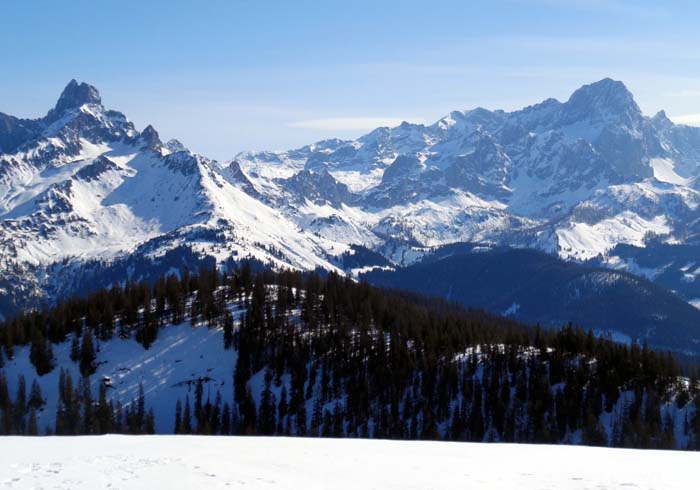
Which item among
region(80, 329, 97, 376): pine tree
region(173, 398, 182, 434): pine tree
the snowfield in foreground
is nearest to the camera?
the snowfield in foreground

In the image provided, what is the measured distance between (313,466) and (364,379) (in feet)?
356

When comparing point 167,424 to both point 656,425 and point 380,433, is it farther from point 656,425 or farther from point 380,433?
point 656,425

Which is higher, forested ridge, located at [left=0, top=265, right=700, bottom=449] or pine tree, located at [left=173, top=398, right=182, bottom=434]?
forested ridge, located at [left=0, top=265, right=700, bottom=449]

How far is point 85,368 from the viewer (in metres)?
153

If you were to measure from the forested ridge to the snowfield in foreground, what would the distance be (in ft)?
259

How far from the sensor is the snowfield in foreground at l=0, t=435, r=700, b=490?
37.0m

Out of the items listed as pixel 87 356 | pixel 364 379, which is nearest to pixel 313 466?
pixel 364 379

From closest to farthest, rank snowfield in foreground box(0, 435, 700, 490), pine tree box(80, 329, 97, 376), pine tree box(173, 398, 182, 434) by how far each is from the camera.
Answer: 1. snowfield in foreground box(0, 435, 700, 490)
2. pine tree box(173, 398, 182, 434)
3. pine tree box(80, 329, 97, 376)

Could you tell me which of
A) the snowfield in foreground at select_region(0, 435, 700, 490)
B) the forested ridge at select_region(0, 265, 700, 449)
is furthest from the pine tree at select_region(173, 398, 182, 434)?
the snowfield in foreground at select_region(0, 435, 700, 490)

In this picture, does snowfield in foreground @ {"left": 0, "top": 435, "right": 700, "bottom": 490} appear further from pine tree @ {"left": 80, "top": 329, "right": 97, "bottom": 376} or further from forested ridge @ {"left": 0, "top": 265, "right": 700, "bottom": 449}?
pine tree @ {"left": 80, "top": 329, "right": 97, "bottom": 376}

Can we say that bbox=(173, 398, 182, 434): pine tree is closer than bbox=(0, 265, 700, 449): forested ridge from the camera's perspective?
No

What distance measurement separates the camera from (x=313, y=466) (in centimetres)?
4166

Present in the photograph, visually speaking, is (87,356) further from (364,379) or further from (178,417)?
(364,379)

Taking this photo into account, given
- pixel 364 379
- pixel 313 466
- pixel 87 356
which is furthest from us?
pixel 87 356
